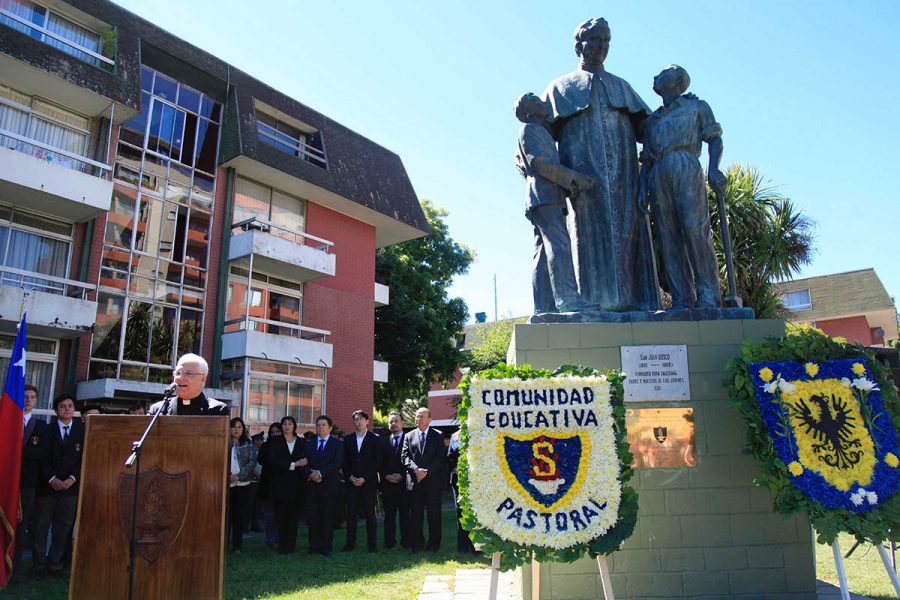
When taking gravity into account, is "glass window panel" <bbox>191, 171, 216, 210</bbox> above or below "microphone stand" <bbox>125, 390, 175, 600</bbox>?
above

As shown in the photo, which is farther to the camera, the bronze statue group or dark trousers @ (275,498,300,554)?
dark trousers @ (275,498,300,554)

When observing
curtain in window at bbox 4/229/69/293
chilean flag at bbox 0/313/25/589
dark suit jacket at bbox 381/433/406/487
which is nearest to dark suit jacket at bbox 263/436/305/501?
dark suit jacket at bbox 381/433/406/487

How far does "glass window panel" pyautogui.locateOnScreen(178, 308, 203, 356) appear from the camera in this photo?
1712 centimetres

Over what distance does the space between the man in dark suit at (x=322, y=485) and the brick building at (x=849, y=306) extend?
27.8m

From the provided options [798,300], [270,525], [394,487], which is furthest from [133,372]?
[798,300]

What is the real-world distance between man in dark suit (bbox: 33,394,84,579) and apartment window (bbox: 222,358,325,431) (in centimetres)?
967

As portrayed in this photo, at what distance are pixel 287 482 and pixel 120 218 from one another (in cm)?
1013

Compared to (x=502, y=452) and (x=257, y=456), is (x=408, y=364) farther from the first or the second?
(x=502, y=452)

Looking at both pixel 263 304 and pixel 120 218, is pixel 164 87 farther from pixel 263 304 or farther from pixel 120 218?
pixel 263 304

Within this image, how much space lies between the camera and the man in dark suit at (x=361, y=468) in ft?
31.2

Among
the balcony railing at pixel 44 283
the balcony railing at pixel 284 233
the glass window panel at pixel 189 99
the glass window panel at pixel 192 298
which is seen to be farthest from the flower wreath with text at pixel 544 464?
the glass window panel at pixel 189 99

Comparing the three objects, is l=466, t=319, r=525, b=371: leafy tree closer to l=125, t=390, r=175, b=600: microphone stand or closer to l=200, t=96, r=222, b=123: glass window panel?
l=200, t=96, r=222, b=123: glass window panel

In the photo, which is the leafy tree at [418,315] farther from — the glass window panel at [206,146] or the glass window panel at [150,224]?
the glass window panel at [150,224]

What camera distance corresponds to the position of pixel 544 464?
15.4ft
